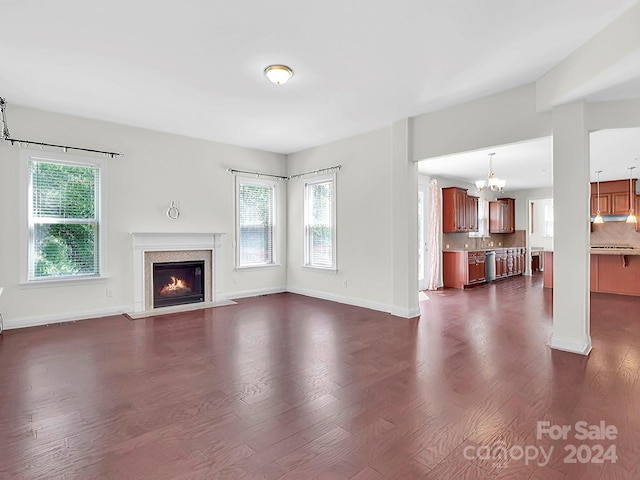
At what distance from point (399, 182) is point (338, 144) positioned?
160 cm

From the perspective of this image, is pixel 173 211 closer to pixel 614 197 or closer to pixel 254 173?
pixel 254 173

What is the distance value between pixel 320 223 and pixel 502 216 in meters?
6.50

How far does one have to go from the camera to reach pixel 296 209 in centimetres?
723

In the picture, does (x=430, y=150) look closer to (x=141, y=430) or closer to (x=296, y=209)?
(x=296, y=209)

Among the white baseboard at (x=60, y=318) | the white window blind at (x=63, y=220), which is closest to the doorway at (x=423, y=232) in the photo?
the white baseboard at (x=60, y=318)

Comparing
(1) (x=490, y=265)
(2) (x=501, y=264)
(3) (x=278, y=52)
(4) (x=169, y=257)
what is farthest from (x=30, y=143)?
(2) (x=501, y=264)

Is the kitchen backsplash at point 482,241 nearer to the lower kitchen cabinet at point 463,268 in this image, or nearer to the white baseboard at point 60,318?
the lower kitchen cabinet at point 463,268

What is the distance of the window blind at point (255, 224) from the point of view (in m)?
6.87

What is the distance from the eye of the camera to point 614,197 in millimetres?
9156

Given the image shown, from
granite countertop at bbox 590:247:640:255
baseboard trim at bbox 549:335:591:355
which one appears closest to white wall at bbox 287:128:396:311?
baseboard trim at bbox 549:335:591:355

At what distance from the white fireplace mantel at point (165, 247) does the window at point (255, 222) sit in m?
0.51

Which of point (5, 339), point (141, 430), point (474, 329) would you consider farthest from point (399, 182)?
point (5, 339)

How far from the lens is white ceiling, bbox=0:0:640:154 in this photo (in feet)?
8.73

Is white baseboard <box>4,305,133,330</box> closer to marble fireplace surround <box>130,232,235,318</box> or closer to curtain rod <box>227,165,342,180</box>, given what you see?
marble fireplace surround <box>130,232,235,318</box>
